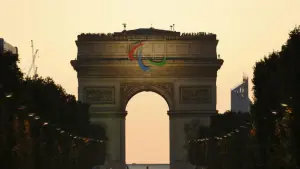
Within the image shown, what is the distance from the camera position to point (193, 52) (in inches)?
5522

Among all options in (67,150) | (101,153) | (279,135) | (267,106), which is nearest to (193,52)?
(101,153)

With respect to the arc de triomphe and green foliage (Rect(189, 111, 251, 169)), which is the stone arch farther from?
green foliage (Rect(189, 111, 251, 169))

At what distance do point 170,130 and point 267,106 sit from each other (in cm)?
6018

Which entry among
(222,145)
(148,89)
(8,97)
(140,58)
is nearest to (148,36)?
(140,58)

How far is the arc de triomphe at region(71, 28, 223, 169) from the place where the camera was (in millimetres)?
140250

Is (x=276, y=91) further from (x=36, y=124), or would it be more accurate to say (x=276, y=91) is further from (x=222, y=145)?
(x=222, y=145)

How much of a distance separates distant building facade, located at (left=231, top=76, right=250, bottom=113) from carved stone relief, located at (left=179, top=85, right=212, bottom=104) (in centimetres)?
607

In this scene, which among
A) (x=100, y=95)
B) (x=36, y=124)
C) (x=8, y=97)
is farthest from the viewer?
(x=100, y=95)

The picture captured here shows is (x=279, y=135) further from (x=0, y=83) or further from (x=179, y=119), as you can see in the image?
(x=179, y=119)

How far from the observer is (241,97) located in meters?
151

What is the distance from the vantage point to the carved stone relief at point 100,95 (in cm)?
14200

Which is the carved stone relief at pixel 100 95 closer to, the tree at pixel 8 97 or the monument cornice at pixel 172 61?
the monument cornice at pixel 172 61

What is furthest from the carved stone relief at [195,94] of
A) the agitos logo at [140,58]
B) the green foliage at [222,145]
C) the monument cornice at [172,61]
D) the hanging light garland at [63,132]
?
the hanging light garland at [63,132]

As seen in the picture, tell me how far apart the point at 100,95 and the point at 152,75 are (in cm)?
542
